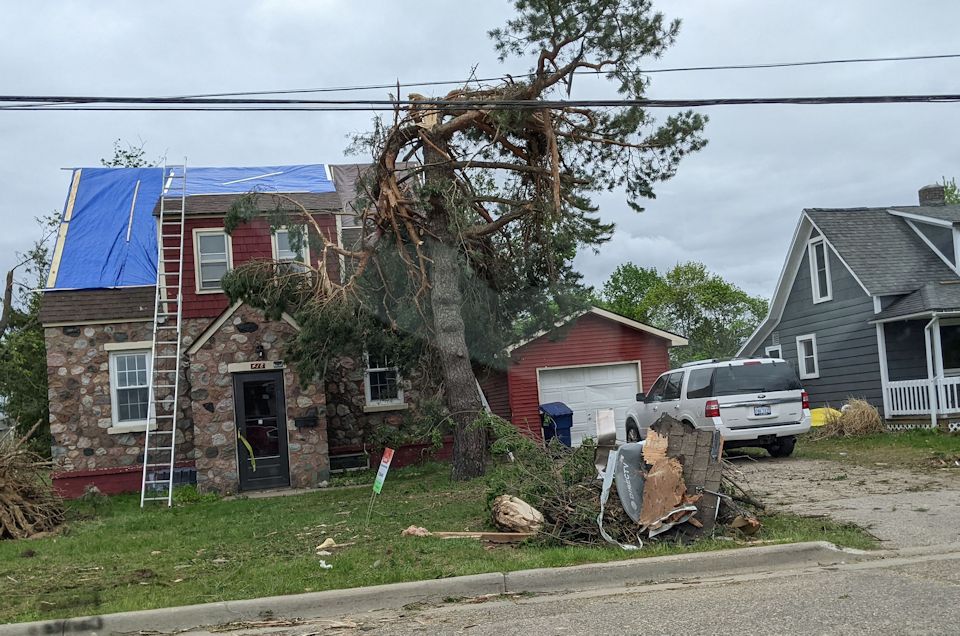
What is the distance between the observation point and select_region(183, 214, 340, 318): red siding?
1888 centimetres

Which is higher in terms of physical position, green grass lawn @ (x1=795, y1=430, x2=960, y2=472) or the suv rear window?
the suv rear window

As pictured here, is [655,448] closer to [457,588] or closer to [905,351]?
[457,588]

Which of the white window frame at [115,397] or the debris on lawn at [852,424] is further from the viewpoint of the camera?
the debris on lawn at [852,424]

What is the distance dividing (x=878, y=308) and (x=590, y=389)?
777 centimetres

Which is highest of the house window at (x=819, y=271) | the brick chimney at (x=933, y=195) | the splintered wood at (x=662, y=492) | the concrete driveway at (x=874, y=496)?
the brick chimney at (x=933, y=195)

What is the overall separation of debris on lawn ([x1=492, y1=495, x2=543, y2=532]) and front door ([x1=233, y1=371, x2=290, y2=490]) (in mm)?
8977

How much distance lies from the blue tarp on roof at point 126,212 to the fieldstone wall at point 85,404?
1.24 metres

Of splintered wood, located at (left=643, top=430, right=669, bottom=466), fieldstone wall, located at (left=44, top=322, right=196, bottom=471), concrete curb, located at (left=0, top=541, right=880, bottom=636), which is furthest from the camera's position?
fieldstone wall, located at (left=44, top=322, right=196, bottom=471)

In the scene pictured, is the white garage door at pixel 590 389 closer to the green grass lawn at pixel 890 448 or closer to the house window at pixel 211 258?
the green grass lawn at pixel 890 448

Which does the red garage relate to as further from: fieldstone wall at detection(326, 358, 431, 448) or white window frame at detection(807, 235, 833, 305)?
fieldstone wall at detection(326, 358, 431, 448)

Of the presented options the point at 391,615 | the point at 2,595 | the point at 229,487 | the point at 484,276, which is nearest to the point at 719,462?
the point at 391,615

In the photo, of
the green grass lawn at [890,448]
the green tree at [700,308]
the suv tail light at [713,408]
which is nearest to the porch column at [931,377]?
the green grass lawn at [890,448]

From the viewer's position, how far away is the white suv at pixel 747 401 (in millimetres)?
14414

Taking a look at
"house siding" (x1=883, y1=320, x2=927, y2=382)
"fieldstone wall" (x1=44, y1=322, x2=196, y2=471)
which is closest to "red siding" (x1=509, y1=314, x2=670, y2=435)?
"house siding" (x1=883, y1=320, x2=927, y2=382)
